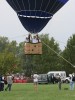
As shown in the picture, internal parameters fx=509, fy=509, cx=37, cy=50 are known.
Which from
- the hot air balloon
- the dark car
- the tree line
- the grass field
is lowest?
the grass field

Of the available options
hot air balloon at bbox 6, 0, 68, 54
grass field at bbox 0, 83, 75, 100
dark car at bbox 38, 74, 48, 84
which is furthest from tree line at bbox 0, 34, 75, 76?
hot air balloon at bbox 6, 0, 68, 54

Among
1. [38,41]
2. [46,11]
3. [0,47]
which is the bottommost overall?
[38,41]

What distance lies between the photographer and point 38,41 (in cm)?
2558

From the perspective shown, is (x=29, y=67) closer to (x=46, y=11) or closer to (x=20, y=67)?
(x=20, y=67)

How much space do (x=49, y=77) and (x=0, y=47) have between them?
56620mm

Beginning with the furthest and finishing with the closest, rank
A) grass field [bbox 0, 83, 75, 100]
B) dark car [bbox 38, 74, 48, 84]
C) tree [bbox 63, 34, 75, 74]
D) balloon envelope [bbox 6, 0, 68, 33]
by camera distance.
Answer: tree [bbox 63, 34, 75, 74] → dark car [bbox 38, 74, 48, 84] → balloon envelope [bbox 6, 0, 68, 33] → grass field [bbox 0, 83, 75, 100]

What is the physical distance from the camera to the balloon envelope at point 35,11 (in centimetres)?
2547

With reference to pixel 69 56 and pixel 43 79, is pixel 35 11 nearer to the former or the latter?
pixel 43 79

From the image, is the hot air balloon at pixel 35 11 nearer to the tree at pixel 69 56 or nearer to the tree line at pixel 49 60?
the tree line at pixel 49 60

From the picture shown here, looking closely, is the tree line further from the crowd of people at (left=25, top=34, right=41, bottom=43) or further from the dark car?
the crowd of people at (left=25, top=34, right=41, bottom=43)

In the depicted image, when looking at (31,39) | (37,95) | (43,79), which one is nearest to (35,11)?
(31,39)

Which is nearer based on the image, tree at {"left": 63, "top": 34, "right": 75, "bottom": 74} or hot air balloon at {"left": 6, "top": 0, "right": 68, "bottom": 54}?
hot air balloon at {"left": 6, "top": 0, "right": 68, "bottom": 54}

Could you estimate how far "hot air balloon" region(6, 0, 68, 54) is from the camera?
25.5 metres

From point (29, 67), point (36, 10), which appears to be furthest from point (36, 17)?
point (29, 67)
